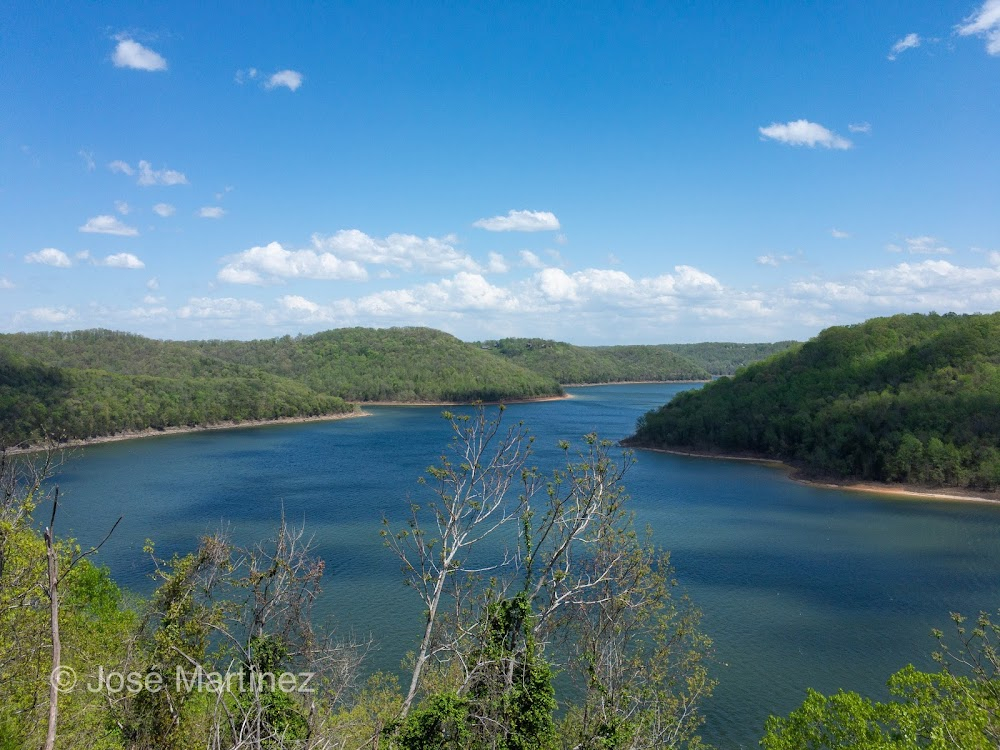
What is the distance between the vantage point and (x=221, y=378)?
99.8m

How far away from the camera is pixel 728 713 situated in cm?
1617

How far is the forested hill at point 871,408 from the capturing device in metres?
45.2

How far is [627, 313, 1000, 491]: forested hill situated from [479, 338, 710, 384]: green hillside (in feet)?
313

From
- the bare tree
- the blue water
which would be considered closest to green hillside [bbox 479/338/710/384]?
the blue water

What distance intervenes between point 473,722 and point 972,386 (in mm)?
53552

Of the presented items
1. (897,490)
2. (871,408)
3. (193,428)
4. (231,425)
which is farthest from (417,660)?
(231,425)

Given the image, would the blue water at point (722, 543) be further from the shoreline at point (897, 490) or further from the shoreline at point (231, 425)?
the shoreline at point (231, 425)

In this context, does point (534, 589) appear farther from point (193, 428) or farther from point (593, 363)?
point (593, 363)

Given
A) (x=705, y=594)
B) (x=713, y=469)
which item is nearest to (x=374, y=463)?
(x=713, y=469)

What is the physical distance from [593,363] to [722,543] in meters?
147

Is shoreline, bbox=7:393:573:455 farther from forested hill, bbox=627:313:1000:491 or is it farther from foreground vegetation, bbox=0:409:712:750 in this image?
foreground vegetation, bbox=0:409:712:750

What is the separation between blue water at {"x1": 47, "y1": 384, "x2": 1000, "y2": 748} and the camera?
1939 centimetres

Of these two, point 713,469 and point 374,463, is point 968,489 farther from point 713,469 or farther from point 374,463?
point 374,463

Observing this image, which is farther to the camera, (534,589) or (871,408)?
(871,408)
